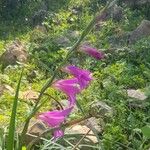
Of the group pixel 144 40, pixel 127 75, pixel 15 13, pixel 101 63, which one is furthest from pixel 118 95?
pixel 15 13

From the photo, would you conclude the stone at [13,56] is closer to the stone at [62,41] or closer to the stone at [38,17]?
the stone at [62,41]

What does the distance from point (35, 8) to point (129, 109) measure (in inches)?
237

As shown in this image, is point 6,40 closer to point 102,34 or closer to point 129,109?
point 102,34

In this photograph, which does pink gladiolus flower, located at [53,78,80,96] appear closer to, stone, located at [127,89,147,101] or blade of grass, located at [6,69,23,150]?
blade of grass, located at [6,69,23,150]

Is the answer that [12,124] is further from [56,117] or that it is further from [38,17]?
[38,17]

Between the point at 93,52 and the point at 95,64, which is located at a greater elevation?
the point at 93,52

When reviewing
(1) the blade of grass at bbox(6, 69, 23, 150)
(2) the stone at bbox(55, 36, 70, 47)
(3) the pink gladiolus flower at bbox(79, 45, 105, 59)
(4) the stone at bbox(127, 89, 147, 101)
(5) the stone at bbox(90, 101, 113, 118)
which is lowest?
(2) the stone at bbox(55, 36, 70, 47)

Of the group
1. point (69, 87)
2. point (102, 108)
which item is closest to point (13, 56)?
point (102, 108)

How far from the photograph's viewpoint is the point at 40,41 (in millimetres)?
7836

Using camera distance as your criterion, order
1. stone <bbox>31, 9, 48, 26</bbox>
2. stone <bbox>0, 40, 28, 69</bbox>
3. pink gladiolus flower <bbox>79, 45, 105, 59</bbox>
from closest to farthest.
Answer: pink gladiolus flower <bbox>79, 45, 105, 59</bbox> < stone <bbox>0, 40, 28, 69</bbox> < stone <bbox>31, 9, 48, 26</bbox>

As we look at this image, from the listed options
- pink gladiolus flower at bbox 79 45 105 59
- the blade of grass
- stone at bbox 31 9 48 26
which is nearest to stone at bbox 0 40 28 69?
stone at bbox 31 9 48 26

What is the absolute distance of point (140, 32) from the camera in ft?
24.6

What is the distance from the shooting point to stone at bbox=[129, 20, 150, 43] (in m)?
7.41

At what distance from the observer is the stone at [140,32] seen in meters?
7.41
